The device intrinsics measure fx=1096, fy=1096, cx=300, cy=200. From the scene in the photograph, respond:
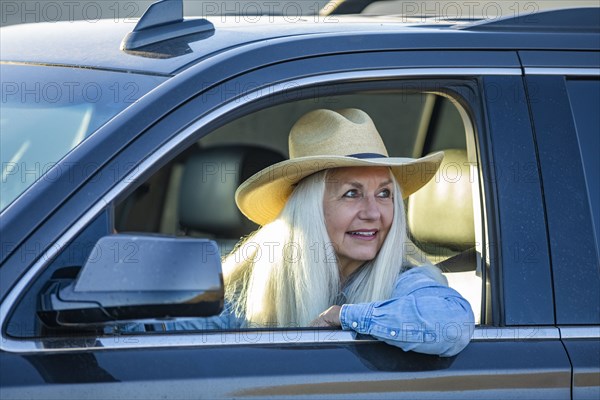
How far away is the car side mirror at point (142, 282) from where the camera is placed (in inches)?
79.6

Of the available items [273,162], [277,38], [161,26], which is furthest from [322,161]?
[273,162]

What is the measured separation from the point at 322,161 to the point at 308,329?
0.54 meters

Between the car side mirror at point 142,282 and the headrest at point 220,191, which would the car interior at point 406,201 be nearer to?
the headrest at point 220,191

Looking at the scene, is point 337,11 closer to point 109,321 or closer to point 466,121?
point 466,121

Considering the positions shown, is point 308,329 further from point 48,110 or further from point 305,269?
point 48,110

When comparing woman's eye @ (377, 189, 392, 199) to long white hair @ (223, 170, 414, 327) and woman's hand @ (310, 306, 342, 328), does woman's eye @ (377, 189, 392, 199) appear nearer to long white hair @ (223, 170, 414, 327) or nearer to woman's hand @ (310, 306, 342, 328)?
long white hair @ (223, 170, 414, 327)

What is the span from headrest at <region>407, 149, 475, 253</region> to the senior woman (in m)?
0.13

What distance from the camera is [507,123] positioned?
94.5 inches

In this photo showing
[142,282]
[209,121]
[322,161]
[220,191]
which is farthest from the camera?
[220,191]

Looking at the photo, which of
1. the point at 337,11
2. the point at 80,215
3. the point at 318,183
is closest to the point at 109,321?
the point at 80,215

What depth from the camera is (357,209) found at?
9.25 ft

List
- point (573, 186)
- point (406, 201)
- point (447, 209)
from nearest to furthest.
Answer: point (573, 186), point (447, 209), point (406, 201)

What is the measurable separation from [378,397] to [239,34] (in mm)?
905

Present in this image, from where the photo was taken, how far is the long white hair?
270 cm
